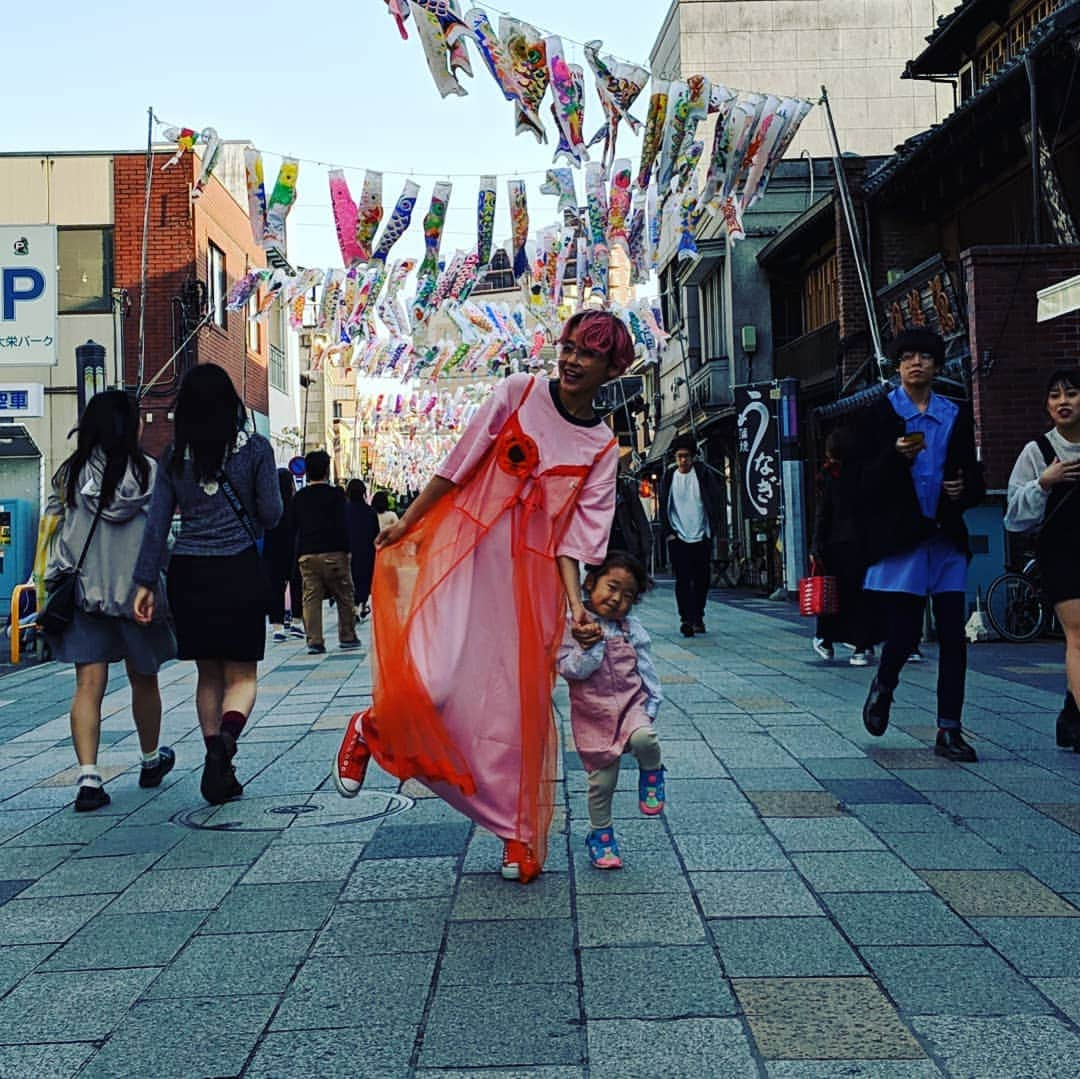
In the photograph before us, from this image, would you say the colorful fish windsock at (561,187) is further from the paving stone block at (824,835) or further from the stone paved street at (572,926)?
the paving stone block at (824,835)

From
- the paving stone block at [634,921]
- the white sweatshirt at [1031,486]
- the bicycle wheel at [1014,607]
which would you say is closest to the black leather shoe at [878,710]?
the white sweatshirt at [1031,486]

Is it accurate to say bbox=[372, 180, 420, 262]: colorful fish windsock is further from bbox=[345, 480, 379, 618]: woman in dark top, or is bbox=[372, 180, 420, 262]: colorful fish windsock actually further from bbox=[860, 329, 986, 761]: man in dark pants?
bbox=[860, 329, 986, 761]: man in dark pants

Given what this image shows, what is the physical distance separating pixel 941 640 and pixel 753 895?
8.82 ft

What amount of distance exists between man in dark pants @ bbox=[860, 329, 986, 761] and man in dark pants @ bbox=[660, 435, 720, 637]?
7.24 m

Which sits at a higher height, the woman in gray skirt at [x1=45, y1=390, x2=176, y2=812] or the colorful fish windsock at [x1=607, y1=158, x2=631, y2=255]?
the colorful fish windsock at [x1=607, y1=158, x2=631, y2=255]

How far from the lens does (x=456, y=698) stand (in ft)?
14.0

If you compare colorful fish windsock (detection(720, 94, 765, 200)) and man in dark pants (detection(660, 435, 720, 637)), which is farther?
man in dark pants (detection(660, 435, 720, 637))

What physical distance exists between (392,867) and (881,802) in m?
1.96

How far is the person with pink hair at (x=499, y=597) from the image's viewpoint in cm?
424

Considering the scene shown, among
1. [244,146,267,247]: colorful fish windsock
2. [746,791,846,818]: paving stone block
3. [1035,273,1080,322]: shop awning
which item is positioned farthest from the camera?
[244,146,267,247]: colorful fish windsock

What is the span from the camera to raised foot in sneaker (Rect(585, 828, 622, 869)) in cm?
442

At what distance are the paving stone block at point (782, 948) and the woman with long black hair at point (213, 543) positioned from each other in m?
2.58

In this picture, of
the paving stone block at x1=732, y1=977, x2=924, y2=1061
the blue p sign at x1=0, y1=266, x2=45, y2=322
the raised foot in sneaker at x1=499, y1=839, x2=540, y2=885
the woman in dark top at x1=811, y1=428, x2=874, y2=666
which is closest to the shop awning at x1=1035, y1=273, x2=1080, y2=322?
the woman in dark top at x1=811, y1=428, x2=874, y2=666
